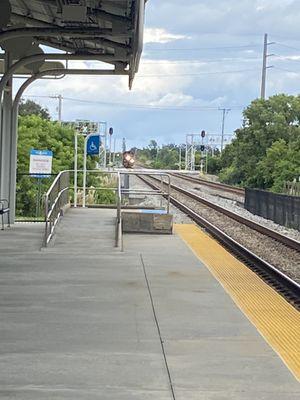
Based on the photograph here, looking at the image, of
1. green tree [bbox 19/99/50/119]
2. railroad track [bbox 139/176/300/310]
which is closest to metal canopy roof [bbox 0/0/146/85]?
railroad track [bbox 139/176/300/310]

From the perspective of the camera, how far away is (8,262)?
11.1 meters

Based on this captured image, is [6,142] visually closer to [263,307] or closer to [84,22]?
[84,22]

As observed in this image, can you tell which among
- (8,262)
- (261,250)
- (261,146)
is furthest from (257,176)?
(8,262)

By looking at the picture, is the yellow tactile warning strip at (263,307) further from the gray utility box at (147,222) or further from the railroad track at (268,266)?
the gray utility box at (147,222)

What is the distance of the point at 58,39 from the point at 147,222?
4.87 m

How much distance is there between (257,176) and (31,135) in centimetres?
2796

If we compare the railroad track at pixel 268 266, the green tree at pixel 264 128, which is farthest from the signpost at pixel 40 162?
the green tree at pixel 264 128

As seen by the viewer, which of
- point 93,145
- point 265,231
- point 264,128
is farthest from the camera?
point 264,128

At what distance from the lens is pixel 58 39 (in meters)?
15.5

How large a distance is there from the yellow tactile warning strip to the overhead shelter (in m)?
4.33

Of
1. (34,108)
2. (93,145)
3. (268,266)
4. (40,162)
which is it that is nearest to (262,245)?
(268,266)

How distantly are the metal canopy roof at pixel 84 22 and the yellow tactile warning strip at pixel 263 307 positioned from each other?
14.2ft

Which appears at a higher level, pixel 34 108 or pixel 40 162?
A: pixel 34 108

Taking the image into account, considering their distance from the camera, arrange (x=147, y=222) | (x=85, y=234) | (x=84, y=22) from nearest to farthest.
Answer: (x=84, y=22) → (x=85, y=234) → (x=147, y=222)
